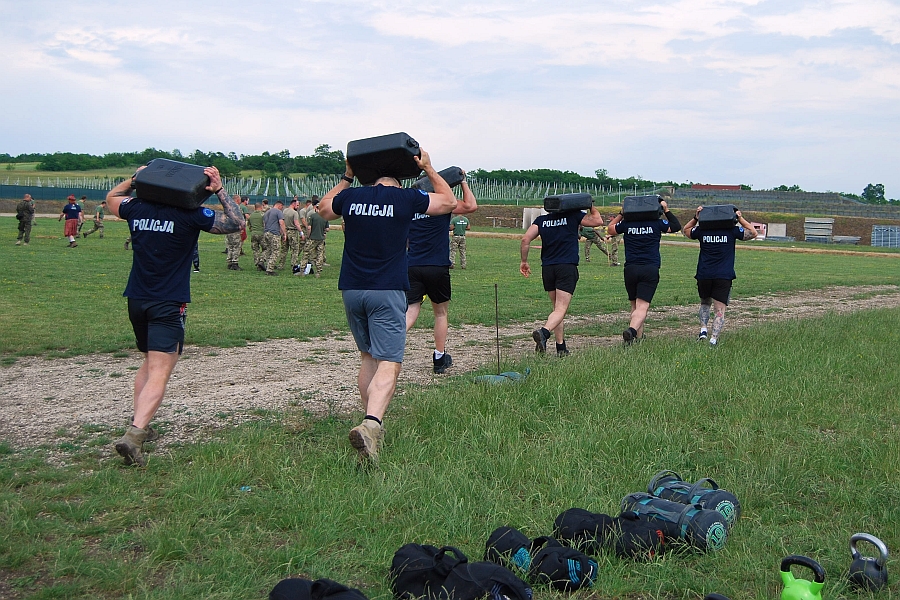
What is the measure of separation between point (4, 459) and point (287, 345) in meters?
5.21

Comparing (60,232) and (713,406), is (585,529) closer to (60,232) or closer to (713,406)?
(713,406)

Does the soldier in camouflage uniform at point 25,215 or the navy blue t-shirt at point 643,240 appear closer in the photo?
the navy blue t-shirt at point 643,240

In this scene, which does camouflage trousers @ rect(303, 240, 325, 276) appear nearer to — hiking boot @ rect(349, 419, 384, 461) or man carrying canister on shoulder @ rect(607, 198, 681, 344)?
man carrying canister on shoulder @ rect(607, 198, 681, 344)

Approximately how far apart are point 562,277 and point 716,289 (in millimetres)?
2492

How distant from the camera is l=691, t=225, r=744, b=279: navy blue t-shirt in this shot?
35.7 ft

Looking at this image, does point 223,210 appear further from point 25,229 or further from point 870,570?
point 25,229

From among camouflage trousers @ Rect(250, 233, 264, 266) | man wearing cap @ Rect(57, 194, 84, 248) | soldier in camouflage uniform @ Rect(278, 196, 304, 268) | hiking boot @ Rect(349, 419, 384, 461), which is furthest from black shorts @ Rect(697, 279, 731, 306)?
man wearing cap @ Rect(57, 194, 84, 248)

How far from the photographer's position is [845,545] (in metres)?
4.18

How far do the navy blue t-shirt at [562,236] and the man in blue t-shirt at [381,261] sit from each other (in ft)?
14.3

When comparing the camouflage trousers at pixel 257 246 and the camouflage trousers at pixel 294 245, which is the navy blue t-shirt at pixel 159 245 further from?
the camouflage trousers at pixel 294 245

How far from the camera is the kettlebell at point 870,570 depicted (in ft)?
12.1

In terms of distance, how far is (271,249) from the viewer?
69.5 ft

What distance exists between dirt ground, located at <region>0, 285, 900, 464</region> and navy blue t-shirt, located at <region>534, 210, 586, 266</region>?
1.33 meters

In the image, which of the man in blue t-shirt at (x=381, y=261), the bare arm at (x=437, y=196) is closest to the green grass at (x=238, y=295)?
the man in blue t-shirt at (x=381, y=261)
